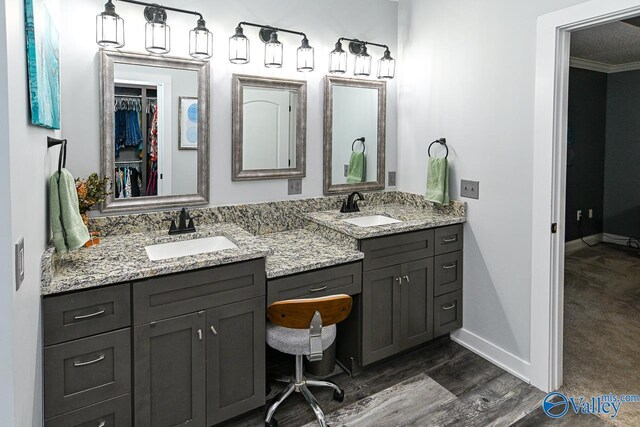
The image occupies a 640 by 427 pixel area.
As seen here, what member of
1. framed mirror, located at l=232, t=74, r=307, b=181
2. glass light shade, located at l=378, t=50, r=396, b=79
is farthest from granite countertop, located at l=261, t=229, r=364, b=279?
glass light shade, located at l=378, t=50, r=396, b=79

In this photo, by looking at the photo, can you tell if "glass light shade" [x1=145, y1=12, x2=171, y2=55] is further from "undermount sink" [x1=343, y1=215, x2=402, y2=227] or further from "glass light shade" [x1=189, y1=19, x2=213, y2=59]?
"undermount sink" [x1=343, y1=215, x2=402, y2=227]

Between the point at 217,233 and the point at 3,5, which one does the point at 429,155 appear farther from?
the point at 3,5

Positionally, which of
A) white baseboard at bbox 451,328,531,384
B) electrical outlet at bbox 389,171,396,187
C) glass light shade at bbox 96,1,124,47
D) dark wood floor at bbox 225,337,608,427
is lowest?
dark wood floor at bbox 225,337,608,427

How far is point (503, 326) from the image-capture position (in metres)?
2.57

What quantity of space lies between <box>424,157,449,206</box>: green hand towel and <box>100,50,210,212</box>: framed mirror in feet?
4.84

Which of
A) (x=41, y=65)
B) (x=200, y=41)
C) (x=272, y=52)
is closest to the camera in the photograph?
(x=41, y=65)

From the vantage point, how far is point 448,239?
270 cm

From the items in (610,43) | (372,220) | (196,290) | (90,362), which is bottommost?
(90,362)

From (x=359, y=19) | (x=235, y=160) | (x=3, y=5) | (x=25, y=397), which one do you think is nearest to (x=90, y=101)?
(x=235, y=160)

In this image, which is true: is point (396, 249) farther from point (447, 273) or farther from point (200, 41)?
point (200, 41)

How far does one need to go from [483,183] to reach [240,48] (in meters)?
1.69

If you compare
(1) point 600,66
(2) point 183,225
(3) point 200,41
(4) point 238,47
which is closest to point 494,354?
(2) point 183,225

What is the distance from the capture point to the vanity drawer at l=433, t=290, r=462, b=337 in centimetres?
269

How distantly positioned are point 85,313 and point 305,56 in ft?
6.21
